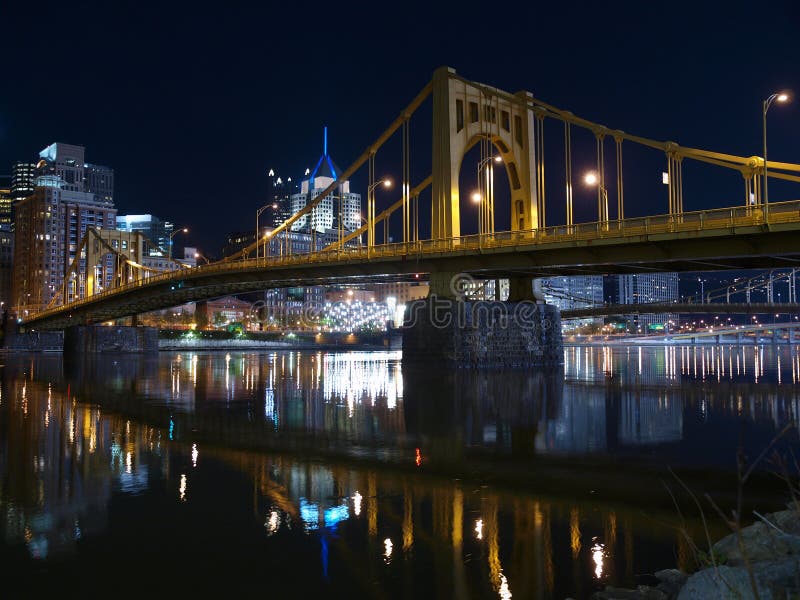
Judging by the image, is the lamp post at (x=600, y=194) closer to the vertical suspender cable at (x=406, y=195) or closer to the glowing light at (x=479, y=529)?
the vertical suspender cable at (x=406, y=195)

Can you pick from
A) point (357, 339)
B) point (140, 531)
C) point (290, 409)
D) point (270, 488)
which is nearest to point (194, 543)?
point (140, 531)

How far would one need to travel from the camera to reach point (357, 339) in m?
141

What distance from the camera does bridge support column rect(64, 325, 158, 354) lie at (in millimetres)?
80544

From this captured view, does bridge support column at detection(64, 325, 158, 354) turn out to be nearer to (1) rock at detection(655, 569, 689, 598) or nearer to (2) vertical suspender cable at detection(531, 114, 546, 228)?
(2) vertical suspender cable at detection(531, 114, 546, 228)

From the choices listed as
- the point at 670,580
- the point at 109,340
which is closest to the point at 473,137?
the point at 670,580

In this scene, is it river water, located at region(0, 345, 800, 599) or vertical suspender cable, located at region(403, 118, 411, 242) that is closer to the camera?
river water, located at region(0, 345, 800, 599)

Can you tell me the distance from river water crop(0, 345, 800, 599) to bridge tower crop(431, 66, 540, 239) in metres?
25.1

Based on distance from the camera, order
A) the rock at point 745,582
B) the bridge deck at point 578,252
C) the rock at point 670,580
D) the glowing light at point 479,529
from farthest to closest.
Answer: the bridge deck at point 578,252
the glowing light at point 479,529
the rock at point 670,580
the rock at point 745,582

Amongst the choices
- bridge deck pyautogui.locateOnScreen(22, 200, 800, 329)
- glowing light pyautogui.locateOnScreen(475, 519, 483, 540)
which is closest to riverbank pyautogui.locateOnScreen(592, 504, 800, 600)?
glowing light pyautogui.locateOnScreen(475, 519, 483, 540)

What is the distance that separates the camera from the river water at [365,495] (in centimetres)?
769

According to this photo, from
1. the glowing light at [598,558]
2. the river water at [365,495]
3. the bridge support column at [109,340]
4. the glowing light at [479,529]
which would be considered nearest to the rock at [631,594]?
the river water at [365,495]

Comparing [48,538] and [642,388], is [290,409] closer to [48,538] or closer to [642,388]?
[48,538]

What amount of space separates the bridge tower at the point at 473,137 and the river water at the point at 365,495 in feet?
82.4

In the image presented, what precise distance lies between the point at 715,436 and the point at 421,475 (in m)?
9.07
